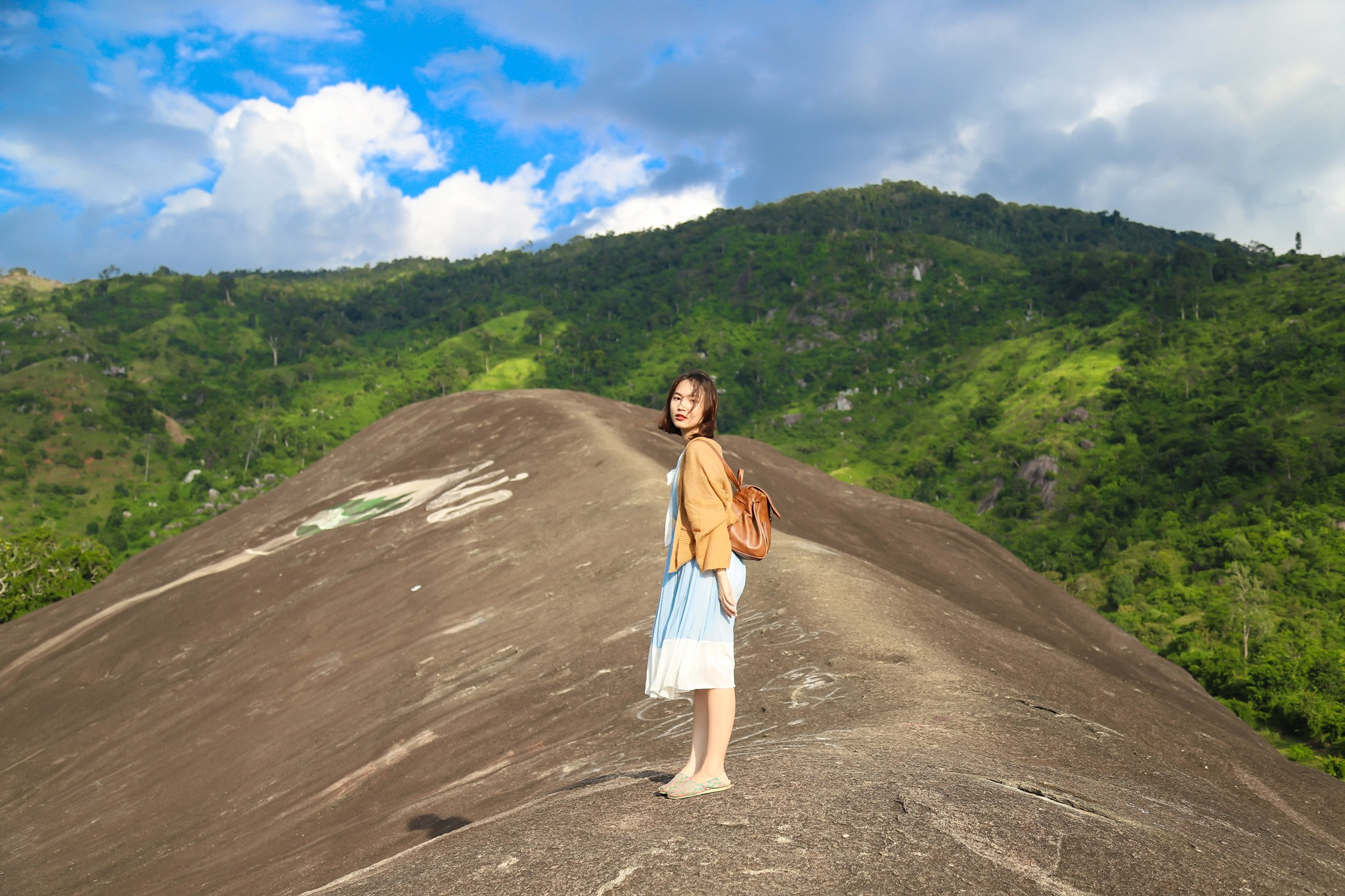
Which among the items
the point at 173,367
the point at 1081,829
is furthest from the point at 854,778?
the point at 173,367

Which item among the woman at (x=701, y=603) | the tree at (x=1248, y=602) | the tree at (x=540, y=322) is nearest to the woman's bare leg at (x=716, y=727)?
the woman at (x=701, y=603)

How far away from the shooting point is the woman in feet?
19.9

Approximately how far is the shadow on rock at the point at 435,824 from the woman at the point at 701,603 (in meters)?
4.35

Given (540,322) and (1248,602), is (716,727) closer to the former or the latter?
(1248,602)

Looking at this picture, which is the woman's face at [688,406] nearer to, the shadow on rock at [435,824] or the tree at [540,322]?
the shadow on rock at [435,824]

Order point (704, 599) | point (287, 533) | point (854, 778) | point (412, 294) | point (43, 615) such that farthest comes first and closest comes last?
point (412, 294), point (43, 615), point (287, 533), point (854, 778), point (704, 599)

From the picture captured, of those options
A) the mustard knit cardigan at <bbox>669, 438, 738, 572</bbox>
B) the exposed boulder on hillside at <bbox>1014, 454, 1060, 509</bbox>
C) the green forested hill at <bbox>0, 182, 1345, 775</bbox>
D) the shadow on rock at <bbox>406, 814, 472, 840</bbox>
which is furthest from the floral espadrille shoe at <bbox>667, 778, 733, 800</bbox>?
the exposed boulder on hillside at <bbox>1014, 454, 1060, 509</bbox>

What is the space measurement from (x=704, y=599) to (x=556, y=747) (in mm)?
6238

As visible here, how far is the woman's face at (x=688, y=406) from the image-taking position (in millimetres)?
6371

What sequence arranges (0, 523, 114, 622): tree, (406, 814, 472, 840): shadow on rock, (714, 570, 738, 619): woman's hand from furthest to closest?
(0, 523, 114, 622): tree, (406, 814, 472, 840): shadow on rock, (714, 570, 738, 619): woman's hand

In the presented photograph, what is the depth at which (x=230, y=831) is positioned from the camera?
1405cm

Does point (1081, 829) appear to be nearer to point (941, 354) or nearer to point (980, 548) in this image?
point (980, 548)

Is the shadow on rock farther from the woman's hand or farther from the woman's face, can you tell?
the woman's face

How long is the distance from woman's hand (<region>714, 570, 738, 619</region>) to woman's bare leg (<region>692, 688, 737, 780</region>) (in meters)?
0.57
